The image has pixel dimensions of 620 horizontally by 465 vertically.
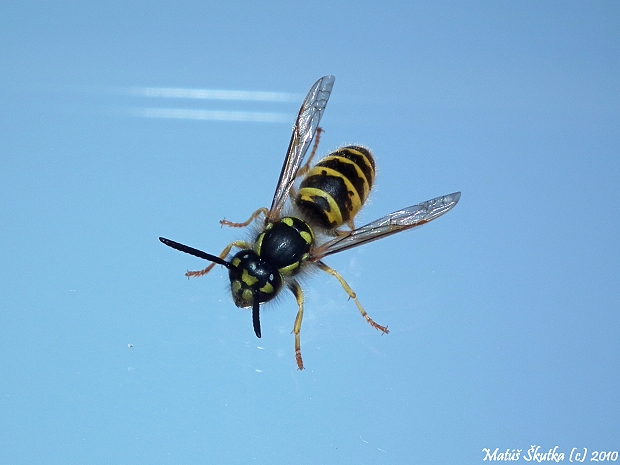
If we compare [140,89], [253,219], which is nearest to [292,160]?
[253,219]

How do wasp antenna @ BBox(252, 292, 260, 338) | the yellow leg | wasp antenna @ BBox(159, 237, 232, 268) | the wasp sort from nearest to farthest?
wasp antenna @ BBox(159, 237, 232, 268) → wasp antenna @ BBox(252, 292, 260, 338) → the wasp → the yellow leg

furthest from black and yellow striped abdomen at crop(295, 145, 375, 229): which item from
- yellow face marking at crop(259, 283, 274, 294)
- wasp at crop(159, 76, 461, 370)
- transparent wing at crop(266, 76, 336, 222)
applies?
yellow face marking at crop(259, 283, 274, 294)

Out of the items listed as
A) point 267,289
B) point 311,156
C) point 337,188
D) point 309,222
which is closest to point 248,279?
point 267,289

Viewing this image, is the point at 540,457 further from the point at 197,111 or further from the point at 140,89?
the point at 140,89

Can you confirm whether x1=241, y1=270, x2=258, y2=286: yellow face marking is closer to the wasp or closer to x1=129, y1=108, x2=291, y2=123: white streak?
the wasp

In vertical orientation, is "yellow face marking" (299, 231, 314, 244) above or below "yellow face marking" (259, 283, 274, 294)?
above

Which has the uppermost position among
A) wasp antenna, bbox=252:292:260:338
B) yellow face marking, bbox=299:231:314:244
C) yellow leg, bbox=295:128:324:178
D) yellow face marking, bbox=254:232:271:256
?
yellow leg, bbox=295:128:324:178

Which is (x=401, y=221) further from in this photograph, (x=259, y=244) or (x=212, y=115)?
(x=212, y=115)

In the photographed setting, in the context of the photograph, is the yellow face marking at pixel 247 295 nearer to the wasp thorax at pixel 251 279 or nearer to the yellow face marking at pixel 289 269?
the wasp thorax at pixel 251 279
